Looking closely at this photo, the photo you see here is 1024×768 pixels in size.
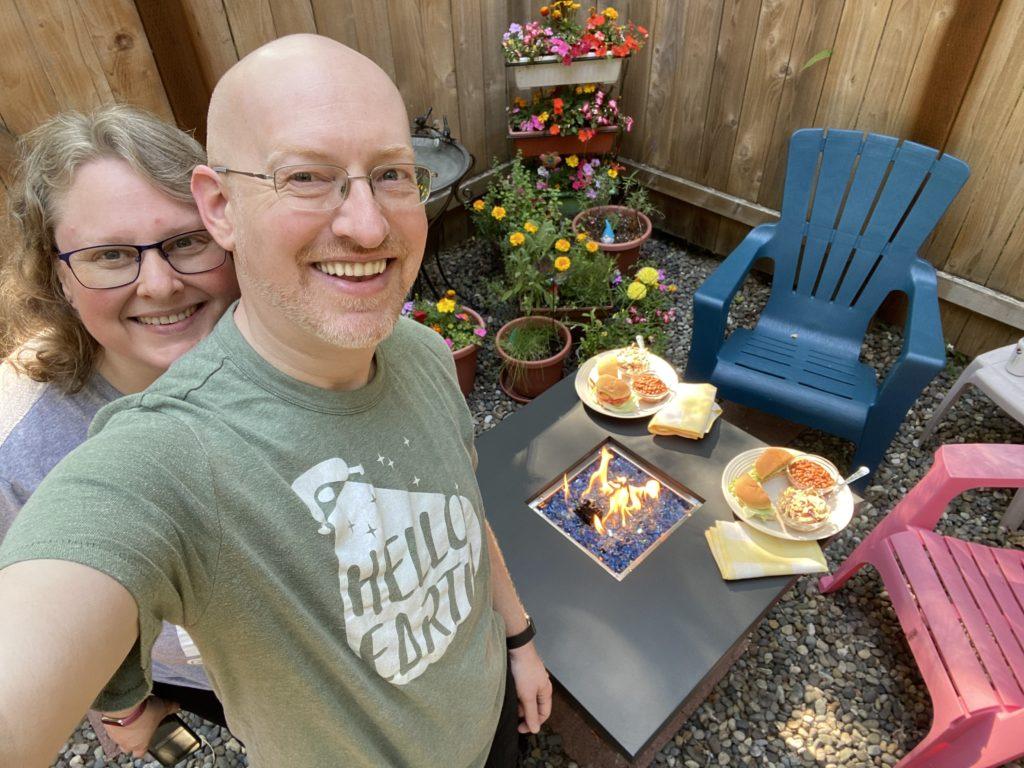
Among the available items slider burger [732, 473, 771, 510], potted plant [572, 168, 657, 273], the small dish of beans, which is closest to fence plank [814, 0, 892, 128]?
potted plant [572, 168, 657, 273]

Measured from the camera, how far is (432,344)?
1117mm

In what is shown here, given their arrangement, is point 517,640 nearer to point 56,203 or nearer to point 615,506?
point 615,506

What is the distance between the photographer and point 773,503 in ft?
5.83

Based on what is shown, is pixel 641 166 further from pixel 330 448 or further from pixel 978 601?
pixel 330 448

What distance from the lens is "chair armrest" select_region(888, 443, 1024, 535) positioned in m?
1.67

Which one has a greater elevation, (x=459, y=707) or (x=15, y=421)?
(x=15, y=421)

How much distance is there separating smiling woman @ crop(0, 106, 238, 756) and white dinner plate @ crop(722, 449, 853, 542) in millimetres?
1485

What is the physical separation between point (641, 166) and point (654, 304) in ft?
4.63

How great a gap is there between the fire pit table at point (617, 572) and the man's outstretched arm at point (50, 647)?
45.0 inches

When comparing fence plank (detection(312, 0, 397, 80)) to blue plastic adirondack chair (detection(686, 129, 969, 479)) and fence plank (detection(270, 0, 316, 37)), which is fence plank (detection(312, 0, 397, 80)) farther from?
blue plastic adirondack chair (detection(686, 129, 969, 479))

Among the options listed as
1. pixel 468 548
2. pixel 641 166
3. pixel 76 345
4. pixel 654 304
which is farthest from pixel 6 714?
pixel 641 166

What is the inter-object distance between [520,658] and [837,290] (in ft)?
7.77

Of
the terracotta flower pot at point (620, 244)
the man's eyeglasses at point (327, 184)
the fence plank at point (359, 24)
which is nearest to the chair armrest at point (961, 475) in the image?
the man's eyeglasses at point (327, 184)

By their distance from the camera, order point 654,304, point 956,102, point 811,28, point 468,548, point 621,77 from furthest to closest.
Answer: point 621,77
point 654,304
point 811,28
point 956,102
point 468,548
